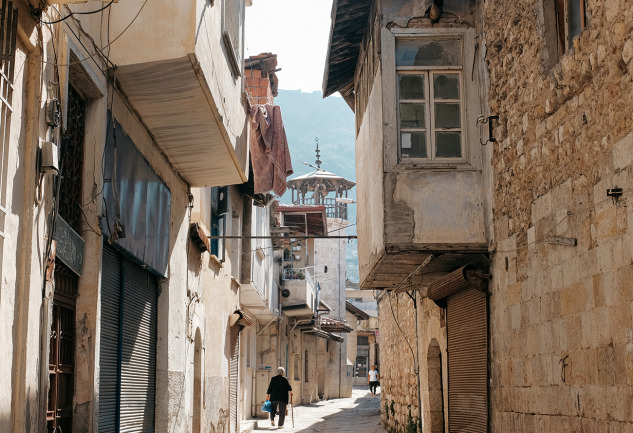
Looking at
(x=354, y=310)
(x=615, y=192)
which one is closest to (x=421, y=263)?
(x=615, y=192)

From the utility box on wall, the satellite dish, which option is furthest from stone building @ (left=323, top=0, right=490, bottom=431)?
the satellite dish

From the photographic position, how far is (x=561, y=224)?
8.10 metres

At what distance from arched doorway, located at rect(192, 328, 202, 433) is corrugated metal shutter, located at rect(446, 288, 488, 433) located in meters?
4.21

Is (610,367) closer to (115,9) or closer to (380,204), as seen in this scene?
(380,204)

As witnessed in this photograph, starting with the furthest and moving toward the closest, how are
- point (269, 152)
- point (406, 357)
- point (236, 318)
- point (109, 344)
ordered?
point (236, 318) → point (406, 357) → point (269, 152) → point (109, 344)

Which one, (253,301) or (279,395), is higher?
(253,301)

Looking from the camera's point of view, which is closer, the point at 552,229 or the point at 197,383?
the point at 552,229

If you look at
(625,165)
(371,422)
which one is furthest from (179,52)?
(371,422)

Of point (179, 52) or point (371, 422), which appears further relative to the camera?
point (371, 422)

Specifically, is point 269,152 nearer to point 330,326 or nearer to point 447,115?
point 447,115

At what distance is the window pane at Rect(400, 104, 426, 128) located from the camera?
11.1 metres

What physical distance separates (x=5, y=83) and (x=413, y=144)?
6208 millimetres

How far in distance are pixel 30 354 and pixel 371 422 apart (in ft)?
63.2

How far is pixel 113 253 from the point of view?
9188 millimetres
